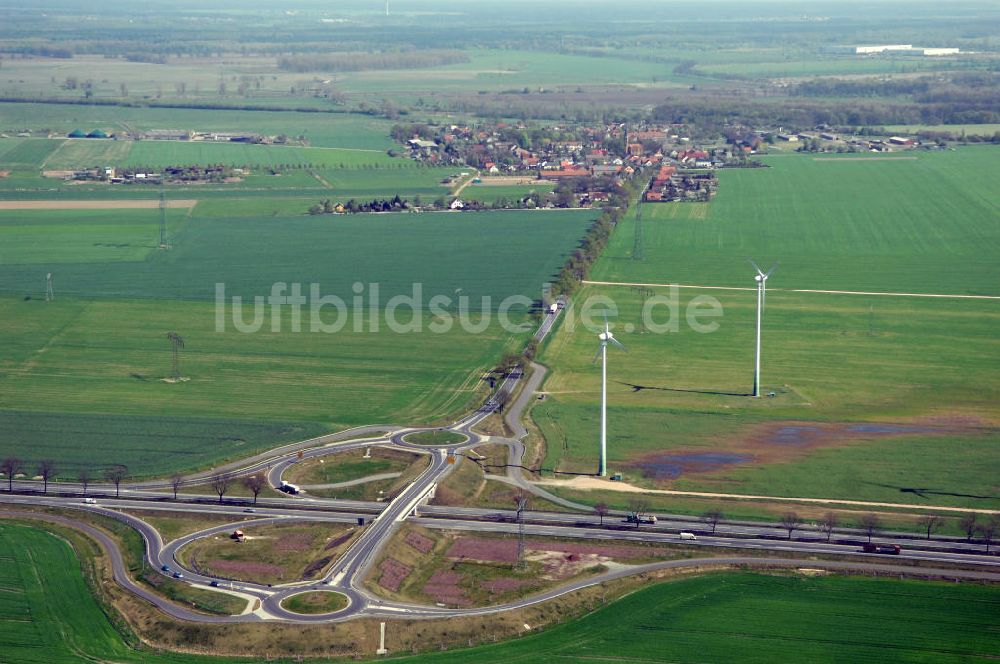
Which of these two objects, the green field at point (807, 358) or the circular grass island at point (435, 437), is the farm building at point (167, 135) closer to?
the green field at point (807, 358)

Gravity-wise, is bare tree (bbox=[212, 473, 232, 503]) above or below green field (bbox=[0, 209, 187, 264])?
below

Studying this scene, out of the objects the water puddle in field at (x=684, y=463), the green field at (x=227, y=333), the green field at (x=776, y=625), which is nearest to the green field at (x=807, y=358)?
the water puddle in field at (x=684, y=463)

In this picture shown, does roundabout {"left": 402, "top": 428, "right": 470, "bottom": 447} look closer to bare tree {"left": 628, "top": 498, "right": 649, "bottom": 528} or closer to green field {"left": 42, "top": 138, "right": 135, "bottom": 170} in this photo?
bare tree {"left": 628, "top": 498, "right": 649, "bottom": 528}

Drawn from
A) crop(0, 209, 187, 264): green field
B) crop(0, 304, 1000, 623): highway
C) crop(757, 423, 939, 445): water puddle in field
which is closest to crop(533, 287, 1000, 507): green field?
crop(757, 423, 939, 445): water puddle in field

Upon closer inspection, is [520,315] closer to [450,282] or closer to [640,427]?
[450,282]

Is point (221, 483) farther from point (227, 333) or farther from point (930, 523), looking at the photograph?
point (930, 523)

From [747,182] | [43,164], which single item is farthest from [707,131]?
[43,164]

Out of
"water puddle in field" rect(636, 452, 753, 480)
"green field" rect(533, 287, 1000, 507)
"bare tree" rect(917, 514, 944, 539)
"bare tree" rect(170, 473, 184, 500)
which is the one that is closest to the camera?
"bare tree" rect(917, 514, 944, 539)

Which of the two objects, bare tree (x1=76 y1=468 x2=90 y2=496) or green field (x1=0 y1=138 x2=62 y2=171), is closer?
bare tree (x1=76 y1=468 x2=90 y2=496)
